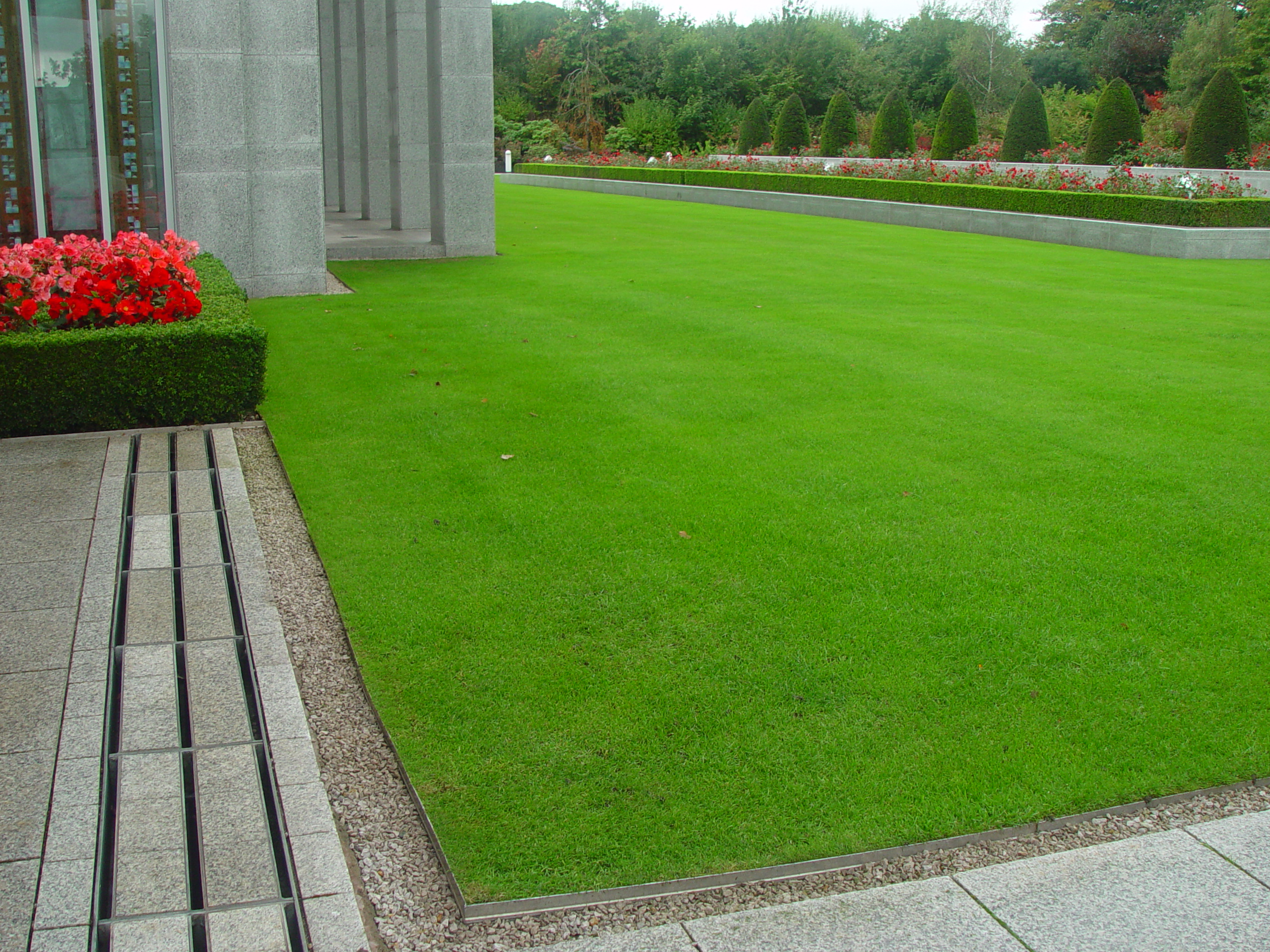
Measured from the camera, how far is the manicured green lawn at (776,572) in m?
3.36

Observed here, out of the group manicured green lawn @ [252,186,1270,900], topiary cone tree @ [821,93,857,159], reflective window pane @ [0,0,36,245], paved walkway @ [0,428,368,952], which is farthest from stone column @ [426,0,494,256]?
topiary cone tree @ [821,93,857,159]

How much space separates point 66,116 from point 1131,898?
11766mm

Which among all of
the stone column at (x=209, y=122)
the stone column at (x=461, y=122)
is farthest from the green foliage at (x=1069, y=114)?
the stone column at (x=209, y=122)

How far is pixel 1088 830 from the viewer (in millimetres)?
3254

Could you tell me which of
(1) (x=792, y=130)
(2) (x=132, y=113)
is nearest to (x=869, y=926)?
(2) (x=132, y=113)

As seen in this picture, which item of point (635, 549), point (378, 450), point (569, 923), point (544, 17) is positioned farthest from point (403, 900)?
point (544, 17)

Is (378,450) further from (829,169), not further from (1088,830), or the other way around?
(829,169)

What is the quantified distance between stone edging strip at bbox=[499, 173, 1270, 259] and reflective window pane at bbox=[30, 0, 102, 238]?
15.9 metres

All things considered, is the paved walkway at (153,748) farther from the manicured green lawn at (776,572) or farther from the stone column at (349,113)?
the stone column at (349,113)

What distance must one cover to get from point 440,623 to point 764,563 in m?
1.55

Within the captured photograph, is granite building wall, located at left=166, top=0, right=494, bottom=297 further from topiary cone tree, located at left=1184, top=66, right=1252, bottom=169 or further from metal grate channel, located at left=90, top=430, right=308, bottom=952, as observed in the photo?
topiary cone tree, located at left=1184, top=66, right=1252, bottom=169

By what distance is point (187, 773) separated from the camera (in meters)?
3.34

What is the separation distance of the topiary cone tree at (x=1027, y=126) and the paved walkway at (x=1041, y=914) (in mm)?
29091

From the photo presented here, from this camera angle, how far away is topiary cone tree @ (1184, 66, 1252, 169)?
931 inches
